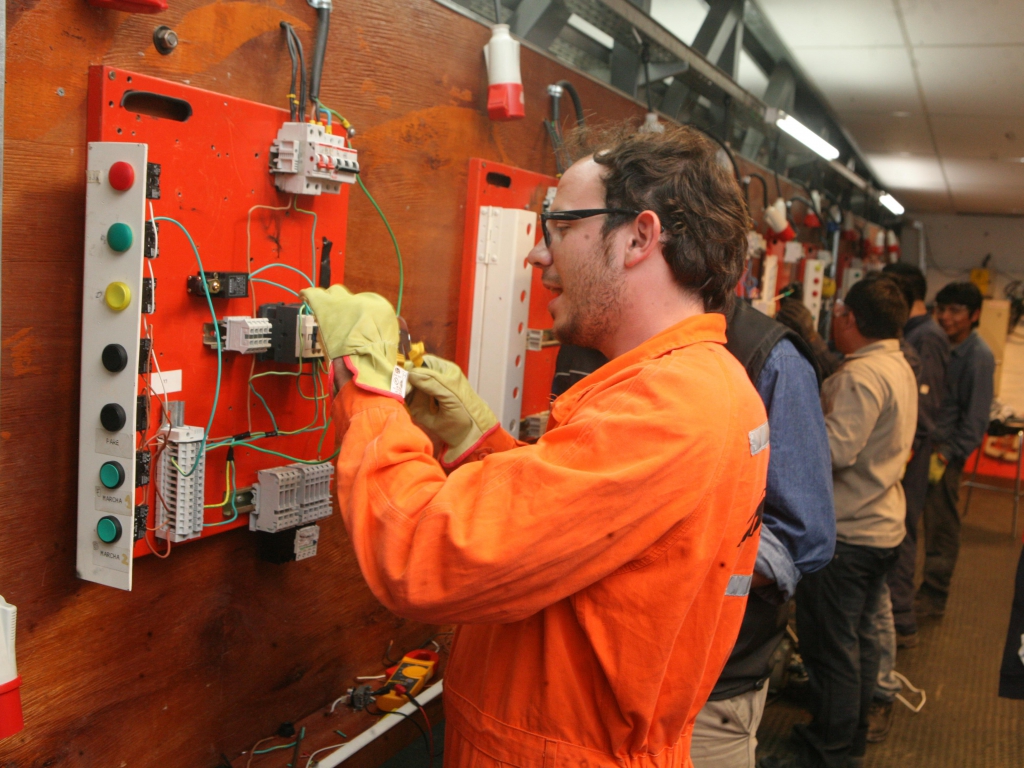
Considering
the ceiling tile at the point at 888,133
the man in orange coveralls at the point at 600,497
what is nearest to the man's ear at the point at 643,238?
the man in orange coveralls at the point at 600,497

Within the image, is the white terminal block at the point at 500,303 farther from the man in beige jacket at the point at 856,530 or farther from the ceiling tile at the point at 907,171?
the ceiling tile at the point at 907,171

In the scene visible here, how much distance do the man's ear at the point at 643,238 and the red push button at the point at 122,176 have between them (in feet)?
Answer: 2.54

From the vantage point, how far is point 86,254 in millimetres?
1336

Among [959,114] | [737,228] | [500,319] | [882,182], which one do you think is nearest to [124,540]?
[737,228]

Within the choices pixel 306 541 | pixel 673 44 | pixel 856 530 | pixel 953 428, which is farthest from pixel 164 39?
pixel 953 428

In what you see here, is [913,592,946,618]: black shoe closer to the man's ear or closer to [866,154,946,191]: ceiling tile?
[866,154,946,191]: ceiling tile

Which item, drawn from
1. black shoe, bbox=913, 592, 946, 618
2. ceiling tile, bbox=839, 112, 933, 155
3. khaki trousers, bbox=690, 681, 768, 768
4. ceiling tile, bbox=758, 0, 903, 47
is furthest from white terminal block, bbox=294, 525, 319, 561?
ceiling tile, bbox=839, 112, 933, 155

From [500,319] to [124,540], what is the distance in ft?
4.16

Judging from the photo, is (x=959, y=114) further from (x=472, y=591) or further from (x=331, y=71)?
(x=472, y=591)

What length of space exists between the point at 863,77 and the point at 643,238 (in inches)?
155

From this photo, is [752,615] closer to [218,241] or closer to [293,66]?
[218,241]

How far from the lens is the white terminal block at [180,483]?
1.43 metres

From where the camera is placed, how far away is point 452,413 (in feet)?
4.91

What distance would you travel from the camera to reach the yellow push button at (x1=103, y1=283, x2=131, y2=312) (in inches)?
51.6
